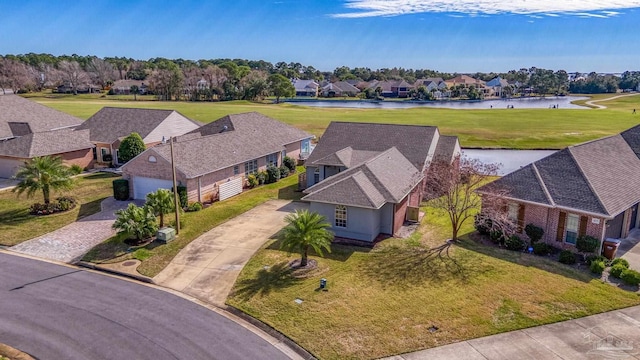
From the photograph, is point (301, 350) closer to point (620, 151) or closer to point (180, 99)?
point (620, 151)

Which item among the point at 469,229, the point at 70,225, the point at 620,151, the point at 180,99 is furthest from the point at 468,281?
the point at 180,99

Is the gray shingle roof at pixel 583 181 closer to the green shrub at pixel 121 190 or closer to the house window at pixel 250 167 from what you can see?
the house window at pixel 250 167

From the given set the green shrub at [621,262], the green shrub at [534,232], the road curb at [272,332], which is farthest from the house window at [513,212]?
the road curb at [272,332]

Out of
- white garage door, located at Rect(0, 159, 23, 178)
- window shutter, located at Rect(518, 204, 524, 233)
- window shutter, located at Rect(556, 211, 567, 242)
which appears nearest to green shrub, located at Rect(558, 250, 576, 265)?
window shutter, located at Rect(556, 211, 567, 242)

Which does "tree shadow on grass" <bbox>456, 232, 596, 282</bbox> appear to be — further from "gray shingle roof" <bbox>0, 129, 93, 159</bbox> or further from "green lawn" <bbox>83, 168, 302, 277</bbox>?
"gray shingle roof" <bbox>0, 129, 93, 159</bbox>

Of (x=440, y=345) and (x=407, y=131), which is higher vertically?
(x=407, y=131)

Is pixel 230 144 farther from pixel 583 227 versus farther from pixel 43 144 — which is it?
pixel 583 227
